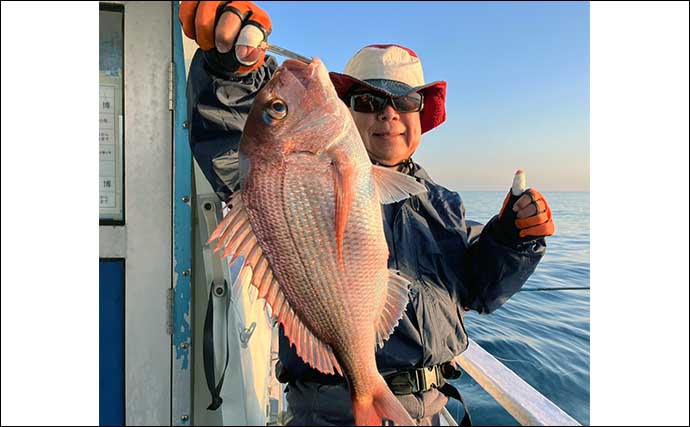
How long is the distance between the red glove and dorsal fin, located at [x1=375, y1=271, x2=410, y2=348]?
27 centimetres

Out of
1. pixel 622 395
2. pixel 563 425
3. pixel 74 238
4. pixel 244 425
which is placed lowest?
pixel 244 425

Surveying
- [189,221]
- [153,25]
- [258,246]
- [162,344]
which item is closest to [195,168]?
[189,221]

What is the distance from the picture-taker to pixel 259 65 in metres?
0.64

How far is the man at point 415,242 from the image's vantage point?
793mm

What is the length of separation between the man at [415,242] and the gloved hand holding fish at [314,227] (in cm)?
17

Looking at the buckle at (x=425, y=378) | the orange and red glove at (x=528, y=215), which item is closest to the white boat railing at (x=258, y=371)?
the buckle at (x=425, y=378)

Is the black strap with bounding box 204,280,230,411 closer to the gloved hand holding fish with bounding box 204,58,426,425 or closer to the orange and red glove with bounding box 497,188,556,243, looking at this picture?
the gloved hand holding fish with bounding box 204,58,426,425

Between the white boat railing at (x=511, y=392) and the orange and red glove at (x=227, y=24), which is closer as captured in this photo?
the orange and red glove at (x=227, y=24)

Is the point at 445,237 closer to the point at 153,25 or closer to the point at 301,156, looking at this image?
the point at 301,156

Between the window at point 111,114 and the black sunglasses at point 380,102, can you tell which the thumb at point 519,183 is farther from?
the window at point 111,114

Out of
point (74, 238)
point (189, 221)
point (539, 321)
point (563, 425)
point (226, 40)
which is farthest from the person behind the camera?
point (539, 321)

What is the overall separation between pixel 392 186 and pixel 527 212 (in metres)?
0.29

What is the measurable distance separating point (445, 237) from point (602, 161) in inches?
15.3

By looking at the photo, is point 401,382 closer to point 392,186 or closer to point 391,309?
point 391,309
